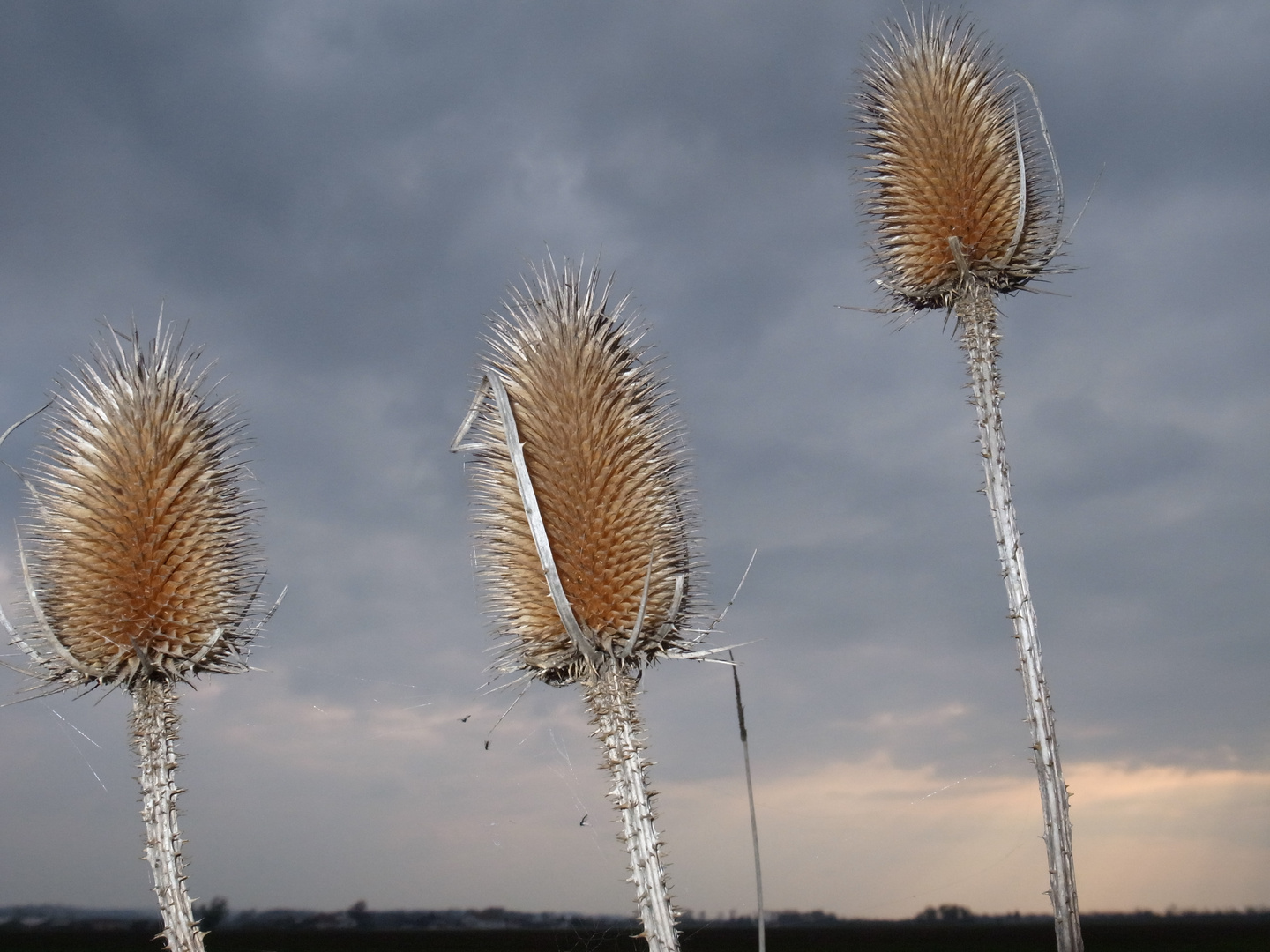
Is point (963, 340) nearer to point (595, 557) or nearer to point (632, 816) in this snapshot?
point (595, 557)

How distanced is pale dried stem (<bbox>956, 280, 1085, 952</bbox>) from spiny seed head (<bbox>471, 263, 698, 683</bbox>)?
12.3 ft

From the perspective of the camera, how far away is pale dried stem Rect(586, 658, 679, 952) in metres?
6.02

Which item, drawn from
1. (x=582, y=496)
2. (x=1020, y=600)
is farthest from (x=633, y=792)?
(x=1020, y=600)

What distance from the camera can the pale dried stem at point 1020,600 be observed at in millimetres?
8602

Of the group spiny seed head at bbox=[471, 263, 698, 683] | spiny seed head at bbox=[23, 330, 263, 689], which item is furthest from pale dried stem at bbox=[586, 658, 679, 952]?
spiny seed head at bbox=[23, 330, 263, 689]

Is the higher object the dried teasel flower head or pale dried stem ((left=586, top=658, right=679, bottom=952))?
the dried teasel flower head

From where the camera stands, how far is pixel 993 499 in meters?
9.74

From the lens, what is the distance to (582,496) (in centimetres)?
650

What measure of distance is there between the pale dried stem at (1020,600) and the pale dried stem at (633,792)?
4.06m

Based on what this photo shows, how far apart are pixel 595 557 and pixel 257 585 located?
8.86ft

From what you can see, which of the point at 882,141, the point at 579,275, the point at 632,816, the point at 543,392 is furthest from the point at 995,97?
the point at 632,816

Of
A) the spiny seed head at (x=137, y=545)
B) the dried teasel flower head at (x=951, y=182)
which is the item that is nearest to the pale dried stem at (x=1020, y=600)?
the dried teasel flower head at (x=951, y=182)

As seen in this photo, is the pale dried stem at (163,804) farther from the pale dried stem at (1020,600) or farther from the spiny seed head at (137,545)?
the pale dried stem at (1020,600)

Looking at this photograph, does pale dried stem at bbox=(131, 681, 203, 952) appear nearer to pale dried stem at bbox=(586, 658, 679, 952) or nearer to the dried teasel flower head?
pale dried stem at bbox=(586, 658, 679, 952)
